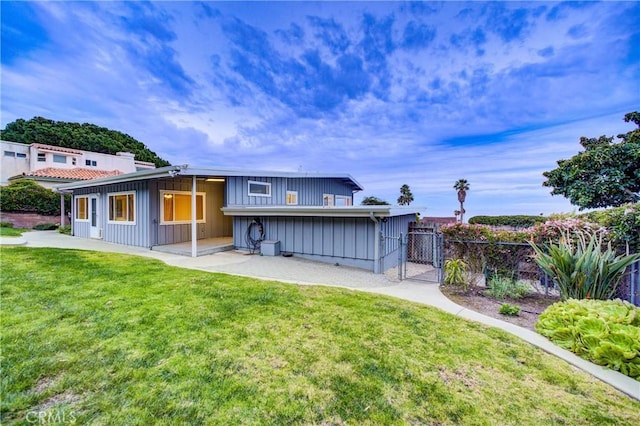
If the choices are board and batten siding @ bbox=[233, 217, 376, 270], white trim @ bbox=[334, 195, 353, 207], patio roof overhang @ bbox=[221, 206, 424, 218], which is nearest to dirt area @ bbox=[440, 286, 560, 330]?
patio roof overhang @ bbox=[221, 206, 424, 218]

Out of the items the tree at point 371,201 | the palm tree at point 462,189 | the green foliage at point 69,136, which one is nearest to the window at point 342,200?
the tree at point 371,201

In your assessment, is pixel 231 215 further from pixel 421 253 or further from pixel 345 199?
pixel 345 199

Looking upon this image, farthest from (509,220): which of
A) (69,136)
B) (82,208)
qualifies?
(69,136)

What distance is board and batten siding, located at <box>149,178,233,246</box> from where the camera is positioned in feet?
35.7

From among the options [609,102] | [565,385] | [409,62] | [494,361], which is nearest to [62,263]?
[494,361]

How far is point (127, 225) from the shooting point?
11711 mm

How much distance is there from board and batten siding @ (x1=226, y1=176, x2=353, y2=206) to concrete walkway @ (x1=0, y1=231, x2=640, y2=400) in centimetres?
251

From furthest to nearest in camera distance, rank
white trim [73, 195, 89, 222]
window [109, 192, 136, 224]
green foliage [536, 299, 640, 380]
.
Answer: white trim [73, 195, 89, 222]
window [109, 192, 136, 224]
green foliage [536, 299, 640, 380]

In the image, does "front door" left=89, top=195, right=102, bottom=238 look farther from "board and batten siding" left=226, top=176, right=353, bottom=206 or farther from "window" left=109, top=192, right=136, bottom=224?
"board and batten siding" left=226, top=176, right=353, bottom=206

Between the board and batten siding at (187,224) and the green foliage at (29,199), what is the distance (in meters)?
13.8

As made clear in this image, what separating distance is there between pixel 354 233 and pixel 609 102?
9338 millimetres

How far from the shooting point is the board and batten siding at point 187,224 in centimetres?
1088

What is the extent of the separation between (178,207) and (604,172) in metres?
17.1

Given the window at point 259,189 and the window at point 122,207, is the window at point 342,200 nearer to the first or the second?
the window at point 259,189
